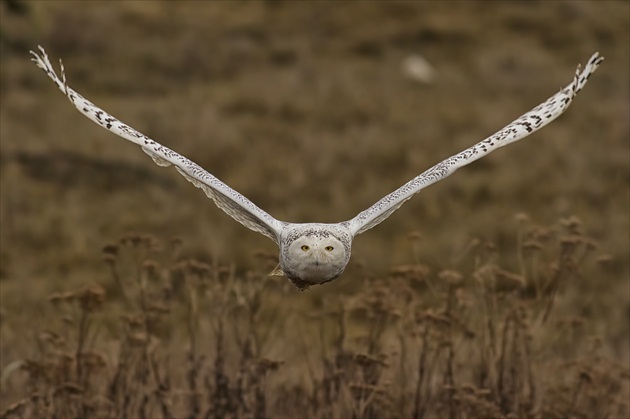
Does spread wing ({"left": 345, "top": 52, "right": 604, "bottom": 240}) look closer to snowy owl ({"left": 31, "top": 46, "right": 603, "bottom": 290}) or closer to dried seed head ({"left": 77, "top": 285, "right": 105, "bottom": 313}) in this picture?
snowy owl ({"left": 31, "top": 46, "right": 603, "bottom": 290})

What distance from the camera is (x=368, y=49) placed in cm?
2550

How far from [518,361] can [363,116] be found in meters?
14.1

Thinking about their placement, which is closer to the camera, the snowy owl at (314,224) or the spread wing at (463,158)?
the snowy owl at (314,224)

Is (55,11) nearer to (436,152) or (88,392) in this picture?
(436,152)

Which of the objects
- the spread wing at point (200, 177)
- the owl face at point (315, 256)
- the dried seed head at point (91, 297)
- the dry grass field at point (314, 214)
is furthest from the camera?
the dry grass field at point (314, 214)

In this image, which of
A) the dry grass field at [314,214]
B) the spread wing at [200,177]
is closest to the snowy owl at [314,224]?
the spread wing at [200,177]

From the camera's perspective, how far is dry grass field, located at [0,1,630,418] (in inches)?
308

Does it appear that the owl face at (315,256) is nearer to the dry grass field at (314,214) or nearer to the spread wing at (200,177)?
the spread wing at (200,177)

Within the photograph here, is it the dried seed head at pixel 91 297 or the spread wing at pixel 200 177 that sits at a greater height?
the spread wing at pixel 200 177

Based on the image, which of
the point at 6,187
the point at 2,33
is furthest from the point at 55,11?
the point at 6,187

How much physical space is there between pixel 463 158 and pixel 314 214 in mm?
10868

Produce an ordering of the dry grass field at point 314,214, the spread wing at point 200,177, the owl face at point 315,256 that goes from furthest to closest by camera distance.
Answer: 1. the dry grass field at point 314,214
2. the spread wing at point 200,177
3. the owl face at point 315,256

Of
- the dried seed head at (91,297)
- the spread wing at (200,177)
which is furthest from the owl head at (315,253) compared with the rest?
the dried seed head at (91,297)

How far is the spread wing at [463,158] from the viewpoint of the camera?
265 inches
